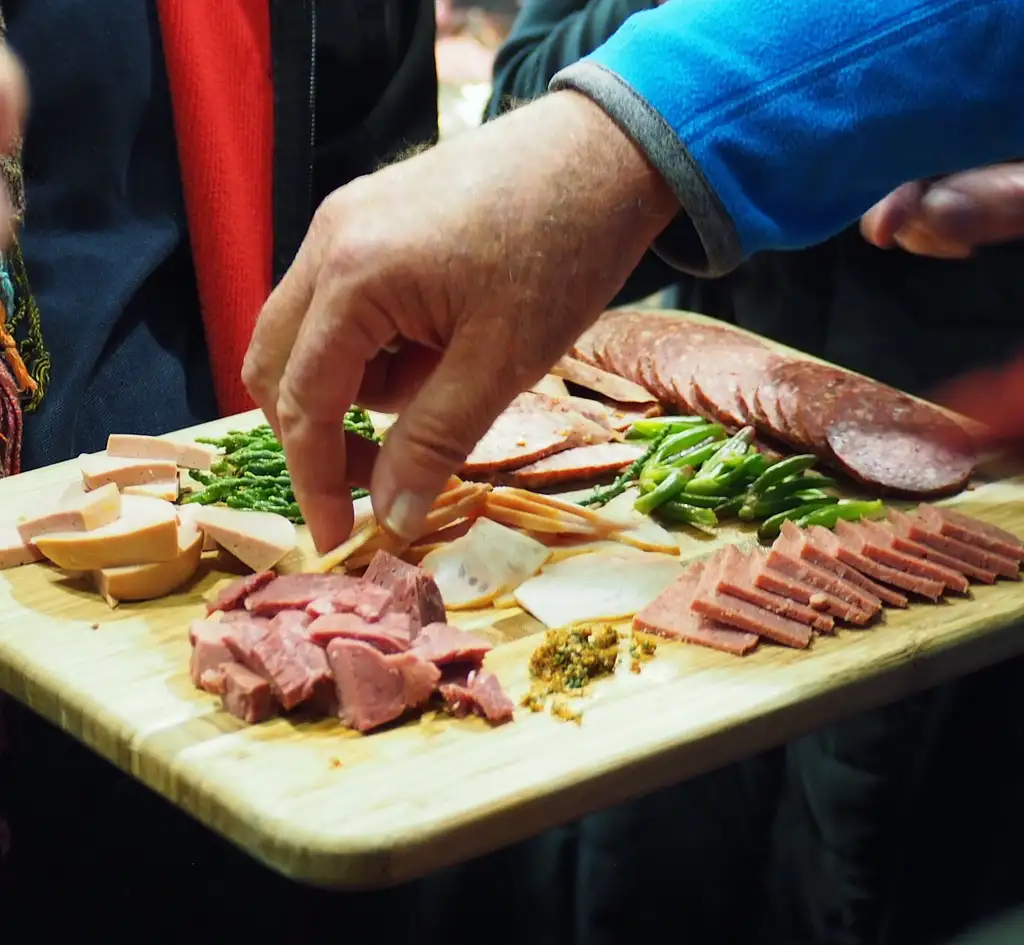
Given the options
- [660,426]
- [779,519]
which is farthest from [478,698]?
[660,426]

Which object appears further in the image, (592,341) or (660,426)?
(592,341)

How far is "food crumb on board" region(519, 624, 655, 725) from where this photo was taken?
212 cm

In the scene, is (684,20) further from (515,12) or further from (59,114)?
(515,12)

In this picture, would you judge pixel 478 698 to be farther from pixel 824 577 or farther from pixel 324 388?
pixel 824 577

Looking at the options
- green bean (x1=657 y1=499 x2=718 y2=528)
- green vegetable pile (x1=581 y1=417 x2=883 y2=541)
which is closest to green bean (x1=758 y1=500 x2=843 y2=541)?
green vegetable pile (x1=581 y1=417 x2=883 y2=541)

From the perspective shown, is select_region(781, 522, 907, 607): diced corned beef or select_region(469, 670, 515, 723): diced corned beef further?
select_region(781, 522, 907, 607): diced corned beef

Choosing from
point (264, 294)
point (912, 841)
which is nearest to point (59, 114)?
point (264, 294)

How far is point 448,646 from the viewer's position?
213 centimetres

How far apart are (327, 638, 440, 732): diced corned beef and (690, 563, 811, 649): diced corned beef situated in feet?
1.73

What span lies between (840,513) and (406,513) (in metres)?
1.12

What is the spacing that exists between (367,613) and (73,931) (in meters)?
1.21

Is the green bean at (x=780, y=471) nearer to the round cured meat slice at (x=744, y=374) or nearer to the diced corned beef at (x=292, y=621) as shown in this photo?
the round cured meat slice at (x=744, y=374)

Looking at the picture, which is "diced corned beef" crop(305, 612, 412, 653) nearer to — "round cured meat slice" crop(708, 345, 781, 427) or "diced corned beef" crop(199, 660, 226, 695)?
"diced corned beef" crop(199, 660, 226, 695)

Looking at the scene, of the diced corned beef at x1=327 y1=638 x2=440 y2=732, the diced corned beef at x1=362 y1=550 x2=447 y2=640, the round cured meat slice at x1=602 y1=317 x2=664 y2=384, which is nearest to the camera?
the diced corned beef at x1=327 y1=638 x2=440 y2=732
